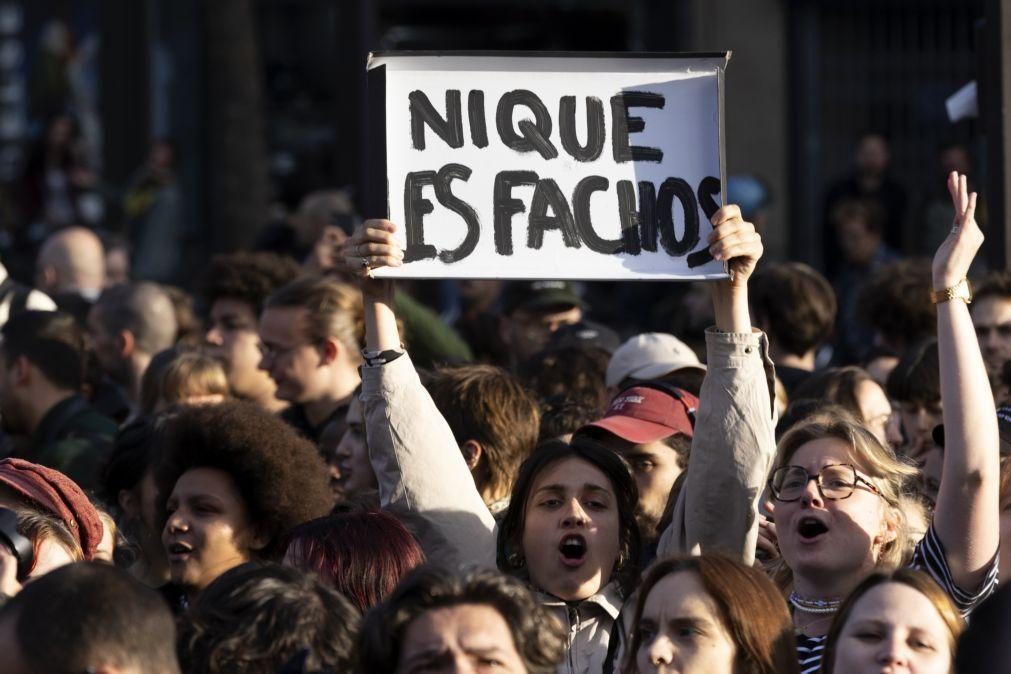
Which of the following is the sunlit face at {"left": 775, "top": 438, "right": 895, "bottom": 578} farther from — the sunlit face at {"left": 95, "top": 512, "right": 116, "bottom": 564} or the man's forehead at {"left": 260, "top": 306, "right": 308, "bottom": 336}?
the man's forehead at {"left": 260, "top": 306, "right": 308, "bottom": 336}

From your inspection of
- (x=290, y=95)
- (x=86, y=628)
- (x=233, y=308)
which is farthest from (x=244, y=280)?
(x=290, y=95)

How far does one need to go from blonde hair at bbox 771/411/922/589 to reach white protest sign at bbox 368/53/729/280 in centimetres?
55

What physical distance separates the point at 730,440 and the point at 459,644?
4.08 feet

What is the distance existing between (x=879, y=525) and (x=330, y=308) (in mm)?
2871

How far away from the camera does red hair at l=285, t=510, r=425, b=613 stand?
4.46m

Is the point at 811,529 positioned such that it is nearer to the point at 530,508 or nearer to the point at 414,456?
the point at 530,508

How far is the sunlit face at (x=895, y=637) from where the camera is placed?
13.2 ft

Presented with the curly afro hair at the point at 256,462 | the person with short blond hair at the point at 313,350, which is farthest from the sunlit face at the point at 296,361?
the curly afro hair at the point at 256,462

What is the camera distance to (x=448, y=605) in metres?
3.75

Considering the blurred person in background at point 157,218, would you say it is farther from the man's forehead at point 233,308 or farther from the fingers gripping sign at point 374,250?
the fingers gripping sign at point 374,250

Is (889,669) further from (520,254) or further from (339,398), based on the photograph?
(339,398)

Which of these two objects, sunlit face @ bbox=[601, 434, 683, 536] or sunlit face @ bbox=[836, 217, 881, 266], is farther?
sunlit face @ bbox=[836, 217, 881, 266]

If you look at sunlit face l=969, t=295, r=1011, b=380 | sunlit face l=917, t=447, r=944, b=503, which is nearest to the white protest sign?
sunlit face l=917, t=447, r=944, b=503

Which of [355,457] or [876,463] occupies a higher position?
[876,463]
